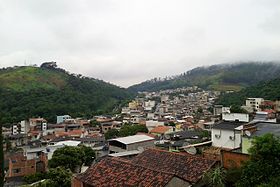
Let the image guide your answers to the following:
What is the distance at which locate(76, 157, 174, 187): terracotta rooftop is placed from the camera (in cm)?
1606

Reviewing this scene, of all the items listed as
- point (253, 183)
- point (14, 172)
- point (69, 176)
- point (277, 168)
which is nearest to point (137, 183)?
point (253, 183)

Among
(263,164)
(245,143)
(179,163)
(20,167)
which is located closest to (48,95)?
(20,167)

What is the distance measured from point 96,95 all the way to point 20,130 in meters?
46.8

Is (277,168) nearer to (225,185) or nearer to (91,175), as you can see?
(225,185)

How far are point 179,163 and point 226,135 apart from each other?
10.1 metres

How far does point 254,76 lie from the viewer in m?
181

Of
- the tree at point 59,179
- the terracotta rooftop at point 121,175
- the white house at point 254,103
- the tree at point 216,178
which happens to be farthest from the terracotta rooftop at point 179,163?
the white house at point 254,103

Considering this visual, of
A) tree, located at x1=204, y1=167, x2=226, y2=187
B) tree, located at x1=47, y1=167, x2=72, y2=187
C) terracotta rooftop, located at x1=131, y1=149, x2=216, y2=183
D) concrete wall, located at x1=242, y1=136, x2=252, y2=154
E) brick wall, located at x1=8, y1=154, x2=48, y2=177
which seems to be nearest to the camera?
tree, located at x1=204, y1=167, x2=226, y2=187

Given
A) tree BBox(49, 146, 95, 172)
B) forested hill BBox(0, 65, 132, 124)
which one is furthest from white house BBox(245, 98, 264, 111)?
tree BBox(49, 146, 95, 172)

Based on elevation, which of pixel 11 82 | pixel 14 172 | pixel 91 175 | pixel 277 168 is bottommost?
pixel 14 172

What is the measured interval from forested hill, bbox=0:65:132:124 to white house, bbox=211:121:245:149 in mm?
55691

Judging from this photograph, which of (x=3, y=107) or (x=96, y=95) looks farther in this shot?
(x=96, y=95)

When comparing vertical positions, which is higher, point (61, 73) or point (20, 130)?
point (61, 73)

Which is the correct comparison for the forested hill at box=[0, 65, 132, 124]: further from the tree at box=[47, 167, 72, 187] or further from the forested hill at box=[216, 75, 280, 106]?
the tree at box=[47, 167, 72, 187]
